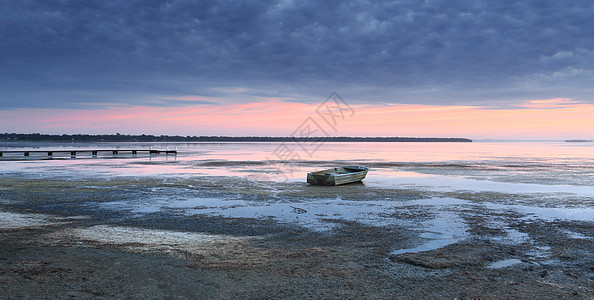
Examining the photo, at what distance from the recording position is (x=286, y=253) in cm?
934

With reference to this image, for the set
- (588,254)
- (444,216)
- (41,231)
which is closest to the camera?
(588,254)

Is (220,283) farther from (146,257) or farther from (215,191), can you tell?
(215,191)

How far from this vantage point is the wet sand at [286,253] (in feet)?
23.0

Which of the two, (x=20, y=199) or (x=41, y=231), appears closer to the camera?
(x=41, y=231)

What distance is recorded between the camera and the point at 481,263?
28.3ft

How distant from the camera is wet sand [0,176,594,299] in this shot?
7.02m

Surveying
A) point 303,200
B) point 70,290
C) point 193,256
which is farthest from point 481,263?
point 303,200

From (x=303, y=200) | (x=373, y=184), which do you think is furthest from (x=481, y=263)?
(x=373, y=184)

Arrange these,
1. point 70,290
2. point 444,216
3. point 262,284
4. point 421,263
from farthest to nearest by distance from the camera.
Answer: point 444,216 → point 421,263 → point 262,284 → point 70,290

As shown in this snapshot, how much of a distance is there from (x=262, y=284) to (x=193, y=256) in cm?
232

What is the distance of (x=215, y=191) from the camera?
2155 centimetres

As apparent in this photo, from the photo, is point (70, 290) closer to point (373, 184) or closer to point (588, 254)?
point (588, 254)

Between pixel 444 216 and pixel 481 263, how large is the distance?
6.21m

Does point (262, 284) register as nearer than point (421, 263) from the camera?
Yes
